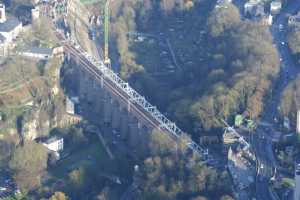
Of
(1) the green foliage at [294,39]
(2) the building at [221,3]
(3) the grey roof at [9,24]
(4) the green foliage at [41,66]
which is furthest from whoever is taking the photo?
(2) the building at [221,3]

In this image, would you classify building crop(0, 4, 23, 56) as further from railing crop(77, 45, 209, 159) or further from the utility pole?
the utility pole

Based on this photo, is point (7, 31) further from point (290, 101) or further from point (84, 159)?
point (290, 101)

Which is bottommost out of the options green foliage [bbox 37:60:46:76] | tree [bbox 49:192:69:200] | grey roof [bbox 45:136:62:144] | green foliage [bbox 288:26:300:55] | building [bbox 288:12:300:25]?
tree [bbox 49:192:69:200]

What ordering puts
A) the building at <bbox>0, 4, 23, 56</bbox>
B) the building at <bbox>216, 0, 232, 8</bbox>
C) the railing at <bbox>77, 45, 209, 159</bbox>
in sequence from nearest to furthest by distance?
the railing at <bbox>77, 45, 209, 159</bbox>
the building at <bbox>0, 4, 23, 56</bbox>
the building at <bbox>216, 0, 232, 8</bbox>

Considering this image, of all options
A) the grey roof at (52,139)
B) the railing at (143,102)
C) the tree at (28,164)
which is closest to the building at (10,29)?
the railing at (143,102)

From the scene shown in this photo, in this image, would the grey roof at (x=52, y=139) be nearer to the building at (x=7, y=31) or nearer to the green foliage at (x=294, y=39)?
the building at (x=7, y=31)

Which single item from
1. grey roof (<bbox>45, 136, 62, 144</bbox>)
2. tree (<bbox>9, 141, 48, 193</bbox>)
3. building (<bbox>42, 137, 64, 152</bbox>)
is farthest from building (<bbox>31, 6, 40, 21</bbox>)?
tree (<bbox>9, 141, 48, 193</bbox>)

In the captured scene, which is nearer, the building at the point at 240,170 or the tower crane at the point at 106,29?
the building at the point at 240,170

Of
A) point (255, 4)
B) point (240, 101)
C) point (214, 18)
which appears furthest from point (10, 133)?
point (255, 4)
